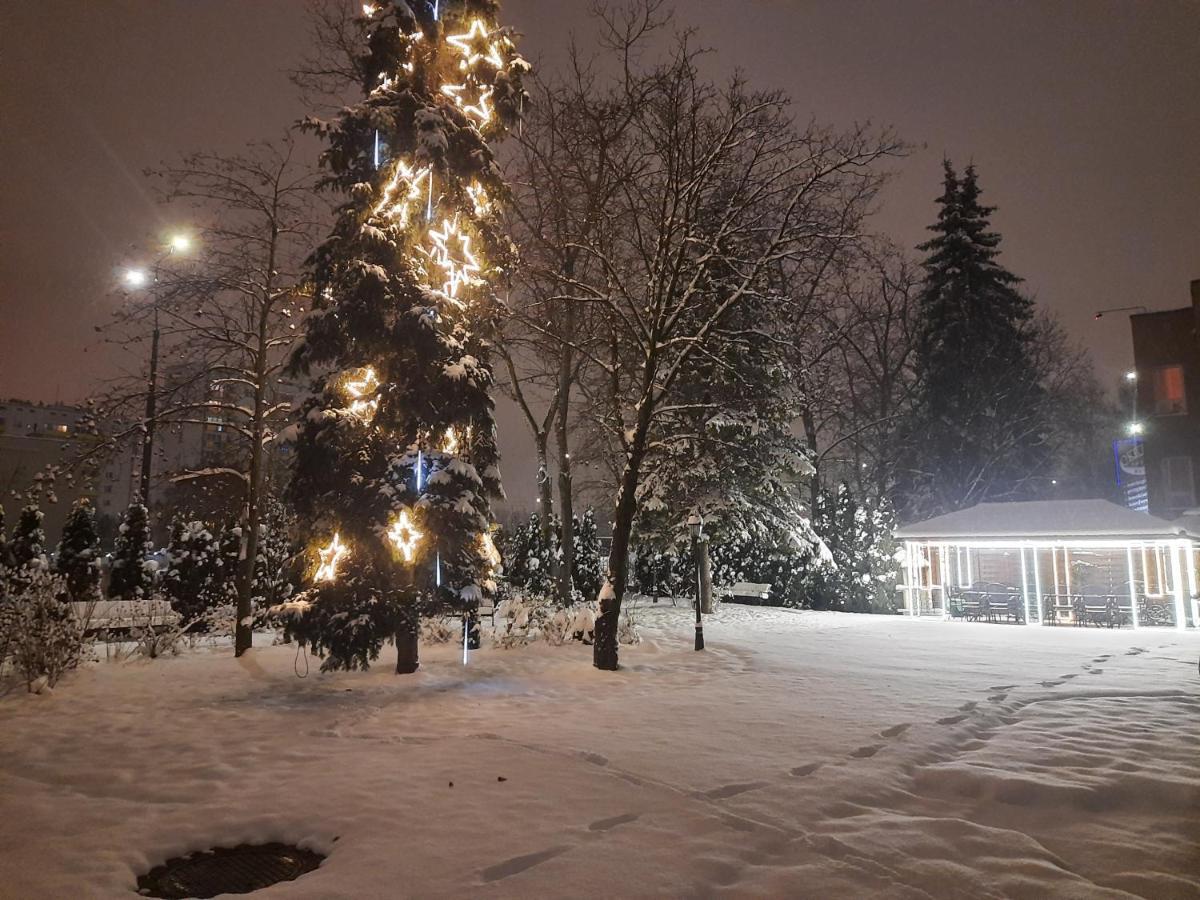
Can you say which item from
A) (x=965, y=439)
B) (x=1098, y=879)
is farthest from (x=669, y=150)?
(x=965, y=439)

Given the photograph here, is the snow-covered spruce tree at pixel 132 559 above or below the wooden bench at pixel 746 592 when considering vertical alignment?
above

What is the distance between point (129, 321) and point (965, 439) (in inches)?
1371

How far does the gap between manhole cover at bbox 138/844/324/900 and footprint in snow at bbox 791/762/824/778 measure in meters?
3.86

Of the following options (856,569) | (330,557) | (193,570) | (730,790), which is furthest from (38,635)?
(856,569)

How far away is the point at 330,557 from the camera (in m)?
10.7

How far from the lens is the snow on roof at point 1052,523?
2106cm

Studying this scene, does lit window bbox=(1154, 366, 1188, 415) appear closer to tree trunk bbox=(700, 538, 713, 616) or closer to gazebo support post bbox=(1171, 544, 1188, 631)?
gazebo support post bbox=(1171, 544, 1188, 631)

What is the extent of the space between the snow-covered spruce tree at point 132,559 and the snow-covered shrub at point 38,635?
31.8 feet

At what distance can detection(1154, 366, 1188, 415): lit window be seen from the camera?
29469 mm

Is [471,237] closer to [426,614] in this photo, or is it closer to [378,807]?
[426,614]

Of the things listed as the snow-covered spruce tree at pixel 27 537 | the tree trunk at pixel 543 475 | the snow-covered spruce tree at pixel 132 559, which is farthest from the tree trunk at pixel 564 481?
the snow-covered spruce tree at pixel 27 537

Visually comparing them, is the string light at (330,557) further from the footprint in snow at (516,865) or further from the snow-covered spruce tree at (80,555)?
the snow-covered spruce tree at (80,555)

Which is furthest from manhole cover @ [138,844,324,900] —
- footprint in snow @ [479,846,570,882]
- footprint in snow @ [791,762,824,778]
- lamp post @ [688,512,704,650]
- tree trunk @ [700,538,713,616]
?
tree trunk @ [700,538,713,616]

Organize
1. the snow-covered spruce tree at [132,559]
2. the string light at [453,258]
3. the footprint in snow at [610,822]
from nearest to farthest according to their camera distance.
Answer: the footprint in snow at [610,822] → the string light at [453,258] → the snow-covered spruce tree at [132,559]
